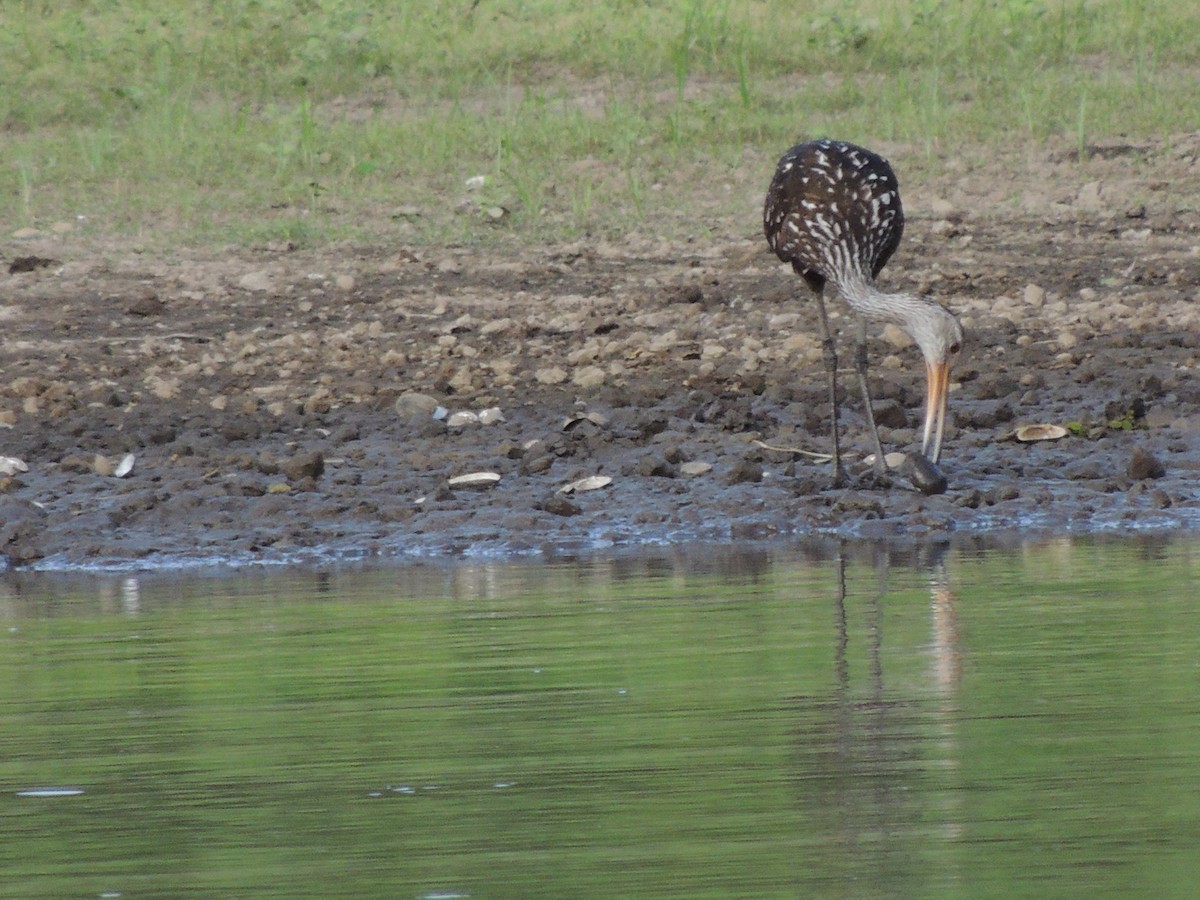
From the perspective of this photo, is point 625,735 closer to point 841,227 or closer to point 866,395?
point 866,395

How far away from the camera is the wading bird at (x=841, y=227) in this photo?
31.3 ft

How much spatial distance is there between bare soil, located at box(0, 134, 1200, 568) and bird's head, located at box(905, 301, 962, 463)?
228mm

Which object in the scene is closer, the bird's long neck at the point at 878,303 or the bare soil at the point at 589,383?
the bare soil at the point at 589,383

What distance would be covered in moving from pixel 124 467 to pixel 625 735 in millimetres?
5515

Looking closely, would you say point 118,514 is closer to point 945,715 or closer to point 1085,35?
point 945,715

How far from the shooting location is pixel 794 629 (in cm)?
588

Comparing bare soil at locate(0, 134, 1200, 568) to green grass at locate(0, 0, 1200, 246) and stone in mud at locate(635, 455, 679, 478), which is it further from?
green grass at locate(0, 0, 1200, 246)

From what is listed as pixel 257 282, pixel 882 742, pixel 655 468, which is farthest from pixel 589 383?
pixel 882 742

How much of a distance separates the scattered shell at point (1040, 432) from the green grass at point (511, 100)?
4335mm

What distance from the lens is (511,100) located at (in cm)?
1652

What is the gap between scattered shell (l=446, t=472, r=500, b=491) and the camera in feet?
29.9

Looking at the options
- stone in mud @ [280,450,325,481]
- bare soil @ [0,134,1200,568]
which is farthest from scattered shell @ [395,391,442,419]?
stone in mud @ [280,450,325,481]

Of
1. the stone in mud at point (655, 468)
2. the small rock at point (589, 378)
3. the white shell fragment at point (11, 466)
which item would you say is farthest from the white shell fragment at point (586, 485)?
the white shell fragment at point (11, 466)

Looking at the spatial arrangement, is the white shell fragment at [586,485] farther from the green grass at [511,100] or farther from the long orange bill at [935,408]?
the green grass at [511,100]
